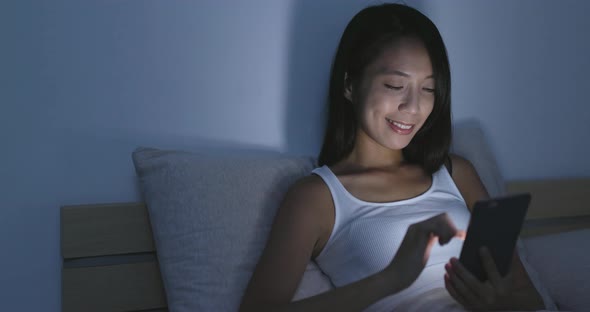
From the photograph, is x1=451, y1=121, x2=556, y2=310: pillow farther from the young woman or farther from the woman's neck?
the woman's neck

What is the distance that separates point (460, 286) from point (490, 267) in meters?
0.08

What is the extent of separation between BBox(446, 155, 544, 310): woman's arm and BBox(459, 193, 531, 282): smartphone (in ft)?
0.06

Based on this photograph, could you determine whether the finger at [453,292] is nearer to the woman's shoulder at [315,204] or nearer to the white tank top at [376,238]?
the white tank top at [376,238]

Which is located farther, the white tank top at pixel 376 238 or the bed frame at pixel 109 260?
the bed frame at pixel 109 260

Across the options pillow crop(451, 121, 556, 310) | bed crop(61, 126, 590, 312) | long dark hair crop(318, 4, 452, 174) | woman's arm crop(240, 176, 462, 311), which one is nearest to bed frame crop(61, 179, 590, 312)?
bed crop(61, 126, 590, 312)

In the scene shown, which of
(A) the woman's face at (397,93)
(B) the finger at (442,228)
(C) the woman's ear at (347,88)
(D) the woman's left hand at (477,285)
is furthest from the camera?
(C) the woman's ear at (347,88)

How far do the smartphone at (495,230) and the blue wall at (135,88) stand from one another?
74 centimetres

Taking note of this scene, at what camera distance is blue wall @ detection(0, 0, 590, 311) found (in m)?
1.45

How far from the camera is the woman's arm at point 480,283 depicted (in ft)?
3.63

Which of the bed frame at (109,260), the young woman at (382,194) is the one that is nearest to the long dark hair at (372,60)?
the young woman at (382,194)

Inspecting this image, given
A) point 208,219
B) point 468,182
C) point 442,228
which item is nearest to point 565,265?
point 468,182

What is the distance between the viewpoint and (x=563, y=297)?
1.51m

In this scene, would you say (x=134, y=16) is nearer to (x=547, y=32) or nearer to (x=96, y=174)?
(x=96, y=174)

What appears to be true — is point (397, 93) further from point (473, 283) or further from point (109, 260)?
point (109, 260)
